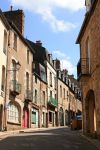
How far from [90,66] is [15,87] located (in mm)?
11727

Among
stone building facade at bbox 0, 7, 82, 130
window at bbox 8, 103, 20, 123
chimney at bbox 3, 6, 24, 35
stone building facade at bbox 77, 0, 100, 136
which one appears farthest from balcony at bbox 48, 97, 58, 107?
stone building facade at bbox 77, 0, 100, 136

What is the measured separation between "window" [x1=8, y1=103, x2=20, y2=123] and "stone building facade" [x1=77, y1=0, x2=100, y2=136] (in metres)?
8.35

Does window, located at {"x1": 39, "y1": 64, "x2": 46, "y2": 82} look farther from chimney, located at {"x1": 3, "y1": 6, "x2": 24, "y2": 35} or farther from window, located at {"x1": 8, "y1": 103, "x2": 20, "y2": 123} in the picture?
window, located at {"x1": 8, "y1": 103, "x2": 20, "y2": 123}

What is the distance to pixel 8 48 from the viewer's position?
3047cm

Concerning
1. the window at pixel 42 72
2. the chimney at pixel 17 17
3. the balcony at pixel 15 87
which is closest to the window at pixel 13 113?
the balcony at pixel 15 87

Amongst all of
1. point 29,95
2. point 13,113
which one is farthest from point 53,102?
point 13,113

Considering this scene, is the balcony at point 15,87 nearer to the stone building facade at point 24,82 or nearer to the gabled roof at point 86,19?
the stone building facade at point 24,82

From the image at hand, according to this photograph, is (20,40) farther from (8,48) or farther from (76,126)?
(76,126)

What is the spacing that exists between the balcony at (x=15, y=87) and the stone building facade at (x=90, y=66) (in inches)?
304

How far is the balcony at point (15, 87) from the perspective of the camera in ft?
102

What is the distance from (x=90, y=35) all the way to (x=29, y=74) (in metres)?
17.1

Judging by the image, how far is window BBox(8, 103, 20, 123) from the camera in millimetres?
30856

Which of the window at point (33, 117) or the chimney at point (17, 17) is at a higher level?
the chimney at point (17, 17)

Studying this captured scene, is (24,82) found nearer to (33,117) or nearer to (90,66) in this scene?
(33,117)
